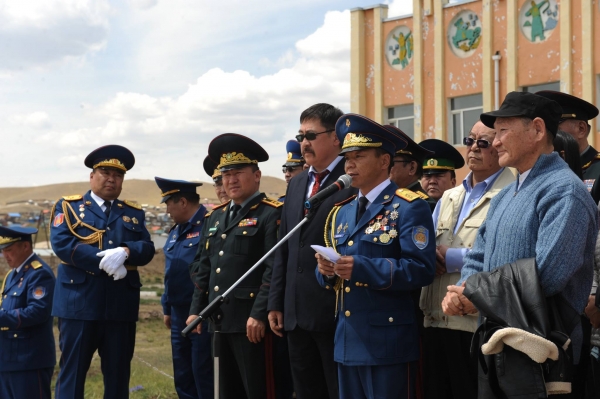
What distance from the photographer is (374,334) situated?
4.11 meters

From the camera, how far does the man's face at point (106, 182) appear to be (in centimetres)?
668

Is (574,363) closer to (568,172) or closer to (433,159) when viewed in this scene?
(568,172)

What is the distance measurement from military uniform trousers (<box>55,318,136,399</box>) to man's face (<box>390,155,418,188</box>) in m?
2.57

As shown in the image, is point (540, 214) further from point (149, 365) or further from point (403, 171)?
point (149, 365)

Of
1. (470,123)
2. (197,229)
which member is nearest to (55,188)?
(470,123)

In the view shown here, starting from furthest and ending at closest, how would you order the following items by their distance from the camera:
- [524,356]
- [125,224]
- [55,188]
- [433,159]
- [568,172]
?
1. [55,188]
2. [125,224]
3. [433,159]
4. [568,172]
5. [524,356]

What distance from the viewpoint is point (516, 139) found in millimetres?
3584

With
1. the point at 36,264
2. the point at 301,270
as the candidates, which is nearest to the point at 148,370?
the point at 36,264

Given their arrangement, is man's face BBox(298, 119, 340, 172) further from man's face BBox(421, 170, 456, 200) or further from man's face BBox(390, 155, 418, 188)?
man's face BBox(421, 170, 456, 200)

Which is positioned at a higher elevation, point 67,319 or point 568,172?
point 568,172

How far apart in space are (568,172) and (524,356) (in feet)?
2.71

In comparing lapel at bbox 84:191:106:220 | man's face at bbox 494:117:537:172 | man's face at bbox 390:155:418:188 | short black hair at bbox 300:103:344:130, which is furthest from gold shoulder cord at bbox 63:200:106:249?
man's face at bbox 494:117:537:172

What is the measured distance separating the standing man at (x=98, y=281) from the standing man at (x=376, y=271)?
2530mm

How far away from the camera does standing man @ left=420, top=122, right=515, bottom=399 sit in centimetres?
451
